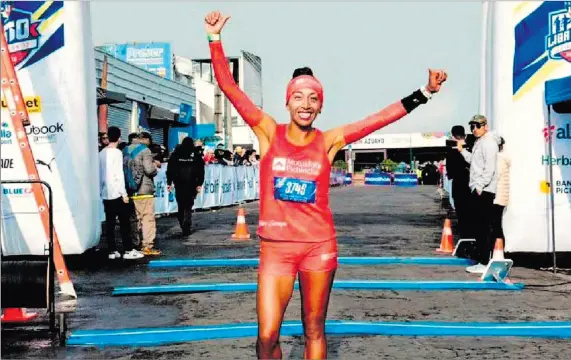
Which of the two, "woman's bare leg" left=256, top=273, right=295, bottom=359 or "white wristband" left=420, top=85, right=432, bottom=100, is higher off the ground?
"white wristband" left=420, top=85, right=432, bottom=100

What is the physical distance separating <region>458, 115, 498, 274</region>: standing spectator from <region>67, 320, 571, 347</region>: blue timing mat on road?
3.60 m

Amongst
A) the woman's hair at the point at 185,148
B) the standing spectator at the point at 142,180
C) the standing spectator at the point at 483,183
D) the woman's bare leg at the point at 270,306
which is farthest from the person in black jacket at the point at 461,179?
the woman's bare leg at the point at 270,306

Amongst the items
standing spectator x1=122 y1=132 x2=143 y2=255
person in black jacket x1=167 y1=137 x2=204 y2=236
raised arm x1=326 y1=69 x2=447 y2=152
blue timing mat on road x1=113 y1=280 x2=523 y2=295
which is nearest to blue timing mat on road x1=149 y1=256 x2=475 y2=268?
standing spectator x1=122 y1=132 x2=143 y2=255

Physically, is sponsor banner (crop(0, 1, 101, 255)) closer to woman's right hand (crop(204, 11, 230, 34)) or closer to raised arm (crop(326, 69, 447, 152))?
woman's right hand (crop(204, 11, 230, 34))

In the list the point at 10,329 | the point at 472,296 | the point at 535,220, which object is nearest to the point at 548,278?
the point at 535,220

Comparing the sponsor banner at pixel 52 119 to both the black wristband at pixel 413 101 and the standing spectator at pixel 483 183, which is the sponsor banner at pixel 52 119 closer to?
the standing spectator at pixel 483 183

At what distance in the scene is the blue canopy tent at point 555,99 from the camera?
9.59 metres

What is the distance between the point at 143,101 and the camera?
119 ft

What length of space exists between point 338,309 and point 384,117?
352 cm

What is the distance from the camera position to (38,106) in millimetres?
10133

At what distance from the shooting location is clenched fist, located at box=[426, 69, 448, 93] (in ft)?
15.2

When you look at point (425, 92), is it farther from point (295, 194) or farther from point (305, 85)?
point (295, 194)

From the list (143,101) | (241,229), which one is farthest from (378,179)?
(241,229)

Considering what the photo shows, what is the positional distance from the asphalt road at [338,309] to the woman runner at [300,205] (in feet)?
4.83
